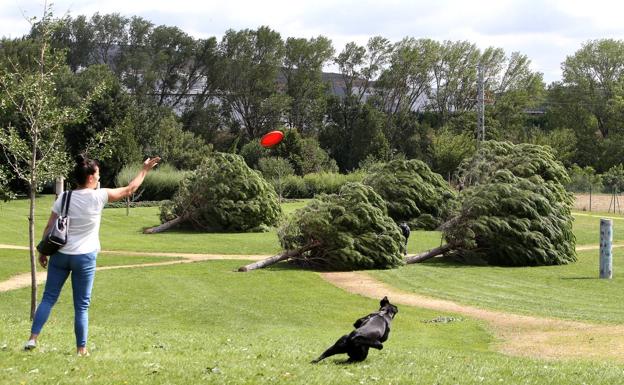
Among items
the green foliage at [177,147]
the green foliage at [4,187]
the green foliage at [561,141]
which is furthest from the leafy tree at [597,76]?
the green foliage at [4,187]

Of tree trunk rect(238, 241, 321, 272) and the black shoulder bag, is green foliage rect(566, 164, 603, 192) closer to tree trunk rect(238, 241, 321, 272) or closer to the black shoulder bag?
tree trunk rect(238, 241, 321, 272)

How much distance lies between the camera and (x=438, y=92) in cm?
9844

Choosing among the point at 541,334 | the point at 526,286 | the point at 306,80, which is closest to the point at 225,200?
the point at 526,286

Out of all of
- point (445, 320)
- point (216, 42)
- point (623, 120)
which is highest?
point (216, 42)

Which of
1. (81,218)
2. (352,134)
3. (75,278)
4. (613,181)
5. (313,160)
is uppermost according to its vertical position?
(352,134)

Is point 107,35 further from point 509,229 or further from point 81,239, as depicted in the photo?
point 81,239

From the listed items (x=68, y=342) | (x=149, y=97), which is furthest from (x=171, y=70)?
(x=68, y=342)

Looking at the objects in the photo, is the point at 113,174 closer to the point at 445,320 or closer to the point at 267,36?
the point at 267,36

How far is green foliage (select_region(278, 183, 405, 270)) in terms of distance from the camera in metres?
29.5

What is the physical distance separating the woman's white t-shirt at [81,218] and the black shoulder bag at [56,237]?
0.06m

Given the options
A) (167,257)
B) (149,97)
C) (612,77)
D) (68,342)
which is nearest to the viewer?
(68,342)

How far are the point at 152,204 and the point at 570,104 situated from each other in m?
53.4

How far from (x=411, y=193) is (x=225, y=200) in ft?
29.6

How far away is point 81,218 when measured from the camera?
31.5ft
